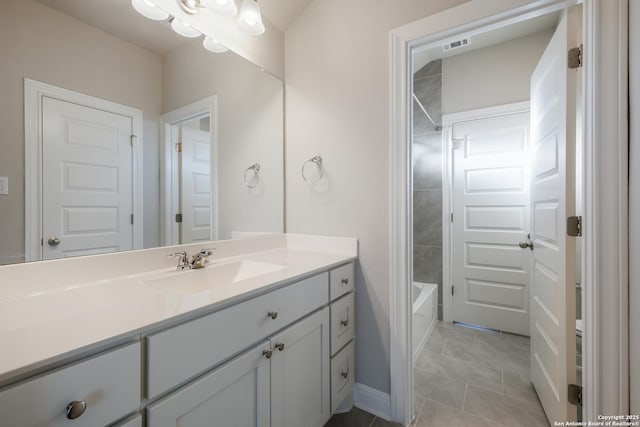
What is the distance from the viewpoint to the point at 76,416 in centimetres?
52

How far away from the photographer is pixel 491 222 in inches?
99.9

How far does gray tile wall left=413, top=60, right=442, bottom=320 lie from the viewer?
2.75 meters

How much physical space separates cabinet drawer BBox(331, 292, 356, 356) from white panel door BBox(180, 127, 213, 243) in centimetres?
76

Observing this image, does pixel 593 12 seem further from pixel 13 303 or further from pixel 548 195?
pixel 13 303

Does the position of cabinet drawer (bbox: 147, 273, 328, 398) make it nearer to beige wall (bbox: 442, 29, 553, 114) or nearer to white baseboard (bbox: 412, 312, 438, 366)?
white baseboard (bbox: 412, 312, 438, 366)

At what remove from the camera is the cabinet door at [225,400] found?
692mm

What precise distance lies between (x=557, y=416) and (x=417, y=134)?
7.74ft

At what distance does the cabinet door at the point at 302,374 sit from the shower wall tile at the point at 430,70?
8.78ft

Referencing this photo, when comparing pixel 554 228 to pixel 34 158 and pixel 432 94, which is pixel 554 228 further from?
pixel 34 158

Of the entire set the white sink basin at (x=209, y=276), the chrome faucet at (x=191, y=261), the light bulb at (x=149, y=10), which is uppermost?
the light bulb at (x=149, y=10)

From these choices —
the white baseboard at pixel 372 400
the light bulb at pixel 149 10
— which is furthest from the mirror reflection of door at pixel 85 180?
the white baseboard at pixel 372 400

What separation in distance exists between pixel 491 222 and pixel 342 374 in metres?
2.01

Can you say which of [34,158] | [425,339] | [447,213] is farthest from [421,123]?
[34,158]

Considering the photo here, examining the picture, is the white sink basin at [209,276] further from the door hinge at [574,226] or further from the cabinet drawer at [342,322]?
the door hinge at [574,226]
